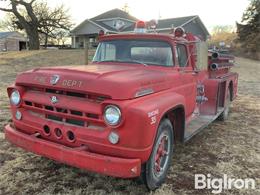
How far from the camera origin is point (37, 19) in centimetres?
3544

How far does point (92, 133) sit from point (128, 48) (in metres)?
2.01

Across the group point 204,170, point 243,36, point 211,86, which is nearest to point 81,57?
point 211,86

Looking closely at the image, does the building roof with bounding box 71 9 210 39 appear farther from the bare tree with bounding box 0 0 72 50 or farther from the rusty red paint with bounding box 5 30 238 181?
the rusty red paint with bounding box 5 30 238 181

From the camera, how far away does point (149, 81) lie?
3.89 metres

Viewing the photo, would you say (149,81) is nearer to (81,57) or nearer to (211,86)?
(211,86)

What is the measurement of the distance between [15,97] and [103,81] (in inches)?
55.5

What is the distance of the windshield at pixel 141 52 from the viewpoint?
482cm

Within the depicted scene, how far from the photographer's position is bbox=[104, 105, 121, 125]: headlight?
10.9 feet

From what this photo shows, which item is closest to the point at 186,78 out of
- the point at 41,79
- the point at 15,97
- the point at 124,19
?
the point at 41,79

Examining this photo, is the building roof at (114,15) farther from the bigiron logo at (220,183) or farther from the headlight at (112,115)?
the headlight at (112,115)

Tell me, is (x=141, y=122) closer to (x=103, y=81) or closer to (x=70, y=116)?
(x=103, y=81)

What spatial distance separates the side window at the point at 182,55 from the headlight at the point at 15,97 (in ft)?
8.09

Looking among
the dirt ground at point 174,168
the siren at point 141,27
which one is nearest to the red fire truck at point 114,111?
the siren at point 141,27

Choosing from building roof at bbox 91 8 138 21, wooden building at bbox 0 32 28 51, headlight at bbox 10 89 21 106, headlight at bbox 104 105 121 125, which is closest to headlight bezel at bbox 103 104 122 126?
headlight at bbox 104 105 121 125
